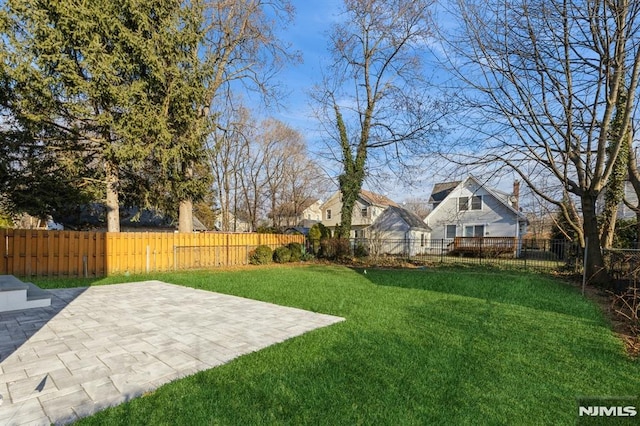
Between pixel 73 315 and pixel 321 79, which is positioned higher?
pixel 321 79

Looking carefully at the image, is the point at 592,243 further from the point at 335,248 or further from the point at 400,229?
the point at 400,229

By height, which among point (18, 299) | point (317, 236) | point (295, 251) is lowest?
point (295, 251)

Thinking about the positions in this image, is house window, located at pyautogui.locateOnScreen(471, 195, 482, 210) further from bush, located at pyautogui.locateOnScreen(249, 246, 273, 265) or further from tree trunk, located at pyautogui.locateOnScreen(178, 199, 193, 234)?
tree trunk, located at pyautogui.locateOnScreen(178, 199, 193, 234)

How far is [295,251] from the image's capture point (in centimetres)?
1574

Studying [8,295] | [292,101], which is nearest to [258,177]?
[292,101]

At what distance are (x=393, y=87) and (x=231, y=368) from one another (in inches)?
673

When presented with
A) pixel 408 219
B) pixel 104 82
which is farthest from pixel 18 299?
pixel 408 219

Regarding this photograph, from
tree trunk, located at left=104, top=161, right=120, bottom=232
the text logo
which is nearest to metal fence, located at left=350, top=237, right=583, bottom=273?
the text logo

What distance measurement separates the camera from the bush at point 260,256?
14508mm

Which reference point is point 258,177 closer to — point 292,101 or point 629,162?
point 292,101

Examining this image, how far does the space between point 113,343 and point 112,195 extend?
31.0ft

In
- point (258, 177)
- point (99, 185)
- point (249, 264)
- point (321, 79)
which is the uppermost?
point (321, 79)

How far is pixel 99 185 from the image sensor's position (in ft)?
37.1

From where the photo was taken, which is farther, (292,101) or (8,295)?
(292,101)
